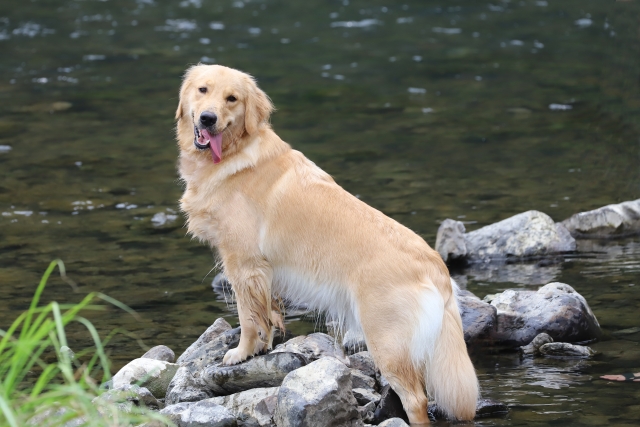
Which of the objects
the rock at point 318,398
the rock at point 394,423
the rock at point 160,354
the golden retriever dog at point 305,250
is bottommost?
the rock at point 160,354

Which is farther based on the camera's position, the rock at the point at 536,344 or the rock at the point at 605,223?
the rock at the point at 605,223

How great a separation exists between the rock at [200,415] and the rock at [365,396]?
0.75 meters

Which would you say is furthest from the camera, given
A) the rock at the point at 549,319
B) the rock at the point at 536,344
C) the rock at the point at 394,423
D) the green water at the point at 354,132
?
the green water at the point at 354,132

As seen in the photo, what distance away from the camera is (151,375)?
5.46 meters

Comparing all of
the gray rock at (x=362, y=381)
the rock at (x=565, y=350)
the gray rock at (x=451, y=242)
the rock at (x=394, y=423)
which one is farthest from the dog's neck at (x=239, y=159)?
the gray rock at (x=451, y=242)

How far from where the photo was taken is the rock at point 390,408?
4.98 metres

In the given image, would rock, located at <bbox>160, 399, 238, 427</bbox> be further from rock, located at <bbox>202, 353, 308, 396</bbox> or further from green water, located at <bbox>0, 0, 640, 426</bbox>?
green water, located at <bbox>0, 0, 640, 426</bbox>

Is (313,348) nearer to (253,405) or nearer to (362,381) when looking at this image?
(362,381)

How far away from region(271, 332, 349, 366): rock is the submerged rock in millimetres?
2698

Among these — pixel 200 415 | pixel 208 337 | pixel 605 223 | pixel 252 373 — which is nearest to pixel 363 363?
pixel 252 373

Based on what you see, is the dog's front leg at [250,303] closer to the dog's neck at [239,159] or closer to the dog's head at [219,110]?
the dog's neck at [239,159]

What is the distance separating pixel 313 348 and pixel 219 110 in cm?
152

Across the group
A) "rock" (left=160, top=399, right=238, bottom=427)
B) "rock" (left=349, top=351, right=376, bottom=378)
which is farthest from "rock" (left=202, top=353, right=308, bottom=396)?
"rock" (left=349, top=351, right=376, bottom=378)

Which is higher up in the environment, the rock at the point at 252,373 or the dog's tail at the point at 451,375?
the dog's tail at the point at 451,375
